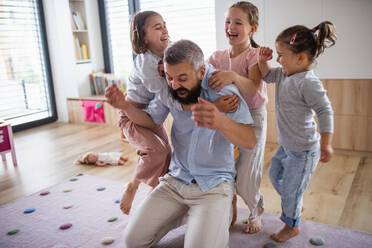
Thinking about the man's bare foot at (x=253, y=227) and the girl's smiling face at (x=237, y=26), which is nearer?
the girl's smiling face at (x=237, y=26)

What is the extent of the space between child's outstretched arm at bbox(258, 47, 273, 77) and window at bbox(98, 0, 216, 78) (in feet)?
7.95

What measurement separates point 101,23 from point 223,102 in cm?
385

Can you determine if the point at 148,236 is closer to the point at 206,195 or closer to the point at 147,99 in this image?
the point at 206,195

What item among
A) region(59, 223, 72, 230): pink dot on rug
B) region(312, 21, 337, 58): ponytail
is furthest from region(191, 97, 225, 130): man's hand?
region(59, 223, 72, 230): pink dot on rug

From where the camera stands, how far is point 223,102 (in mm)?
1515

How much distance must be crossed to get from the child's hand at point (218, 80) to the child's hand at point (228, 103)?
0.06m

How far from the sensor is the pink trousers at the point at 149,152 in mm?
1923

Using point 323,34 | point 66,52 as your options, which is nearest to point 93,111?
point 66,52

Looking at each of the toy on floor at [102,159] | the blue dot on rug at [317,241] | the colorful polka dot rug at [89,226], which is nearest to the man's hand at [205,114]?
the colorful polka dot rug at [89,226]

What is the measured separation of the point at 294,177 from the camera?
1.72 metres

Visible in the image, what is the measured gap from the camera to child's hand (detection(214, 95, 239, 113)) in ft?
4.95

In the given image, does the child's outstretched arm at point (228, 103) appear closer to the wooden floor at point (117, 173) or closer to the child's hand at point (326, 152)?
the child's hand at point (326, 152)

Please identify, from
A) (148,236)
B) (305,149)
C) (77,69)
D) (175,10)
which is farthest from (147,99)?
(77,69)

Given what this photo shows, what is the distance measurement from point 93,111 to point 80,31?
3.78 ft
